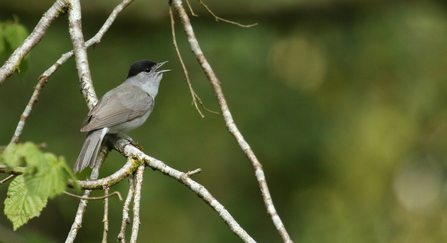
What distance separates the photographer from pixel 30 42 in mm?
3725

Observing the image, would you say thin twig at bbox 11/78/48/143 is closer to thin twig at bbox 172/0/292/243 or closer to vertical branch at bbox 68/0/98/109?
vertical branch at bbox 68/0/98/109

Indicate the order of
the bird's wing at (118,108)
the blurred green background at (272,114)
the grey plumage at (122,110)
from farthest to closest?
1. the blurred green background at (272,114)
2. the bird's wing at (118,108)
3. the grey plumage at (122,110)

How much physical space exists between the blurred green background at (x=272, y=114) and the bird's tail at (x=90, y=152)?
239cm

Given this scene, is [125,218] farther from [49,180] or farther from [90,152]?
[90,152]

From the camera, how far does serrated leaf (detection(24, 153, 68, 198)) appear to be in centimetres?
204

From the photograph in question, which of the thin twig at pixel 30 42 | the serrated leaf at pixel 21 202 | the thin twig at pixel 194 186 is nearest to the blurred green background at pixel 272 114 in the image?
the thin twig at pixel 30 42

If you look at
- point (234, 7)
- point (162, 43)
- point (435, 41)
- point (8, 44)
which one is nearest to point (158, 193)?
point (162, 43)

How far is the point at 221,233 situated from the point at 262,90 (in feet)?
7.07

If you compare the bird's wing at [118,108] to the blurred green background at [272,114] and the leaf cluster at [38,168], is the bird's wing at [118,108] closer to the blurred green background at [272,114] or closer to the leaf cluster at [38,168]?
the blurred green background at [272,114]

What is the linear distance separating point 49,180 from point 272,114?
5.52m

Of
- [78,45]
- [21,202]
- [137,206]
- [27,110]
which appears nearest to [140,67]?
[78,45]

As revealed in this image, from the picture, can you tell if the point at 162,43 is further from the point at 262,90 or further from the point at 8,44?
the point at 8,44

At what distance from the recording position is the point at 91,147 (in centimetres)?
418

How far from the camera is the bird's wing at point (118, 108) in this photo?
461cm
